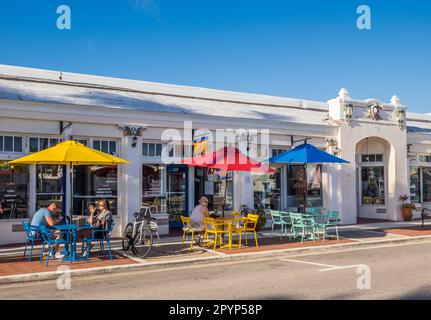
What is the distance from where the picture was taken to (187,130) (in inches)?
610

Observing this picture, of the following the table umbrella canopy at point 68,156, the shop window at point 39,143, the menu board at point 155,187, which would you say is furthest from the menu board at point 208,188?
the table umbrella canopy at point 68,156

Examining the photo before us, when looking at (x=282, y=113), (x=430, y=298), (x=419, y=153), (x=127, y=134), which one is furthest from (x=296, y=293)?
(x=419, y=153)

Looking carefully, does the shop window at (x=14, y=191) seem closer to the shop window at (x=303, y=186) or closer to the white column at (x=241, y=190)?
the white column at (x=241, y=190)

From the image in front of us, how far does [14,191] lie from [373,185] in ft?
48.3

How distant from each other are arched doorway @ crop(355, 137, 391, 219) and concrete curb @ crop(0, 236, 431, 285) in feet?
19.5

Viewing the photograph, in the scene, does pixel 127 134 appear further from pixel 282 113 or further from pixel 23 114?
pixel 282 113

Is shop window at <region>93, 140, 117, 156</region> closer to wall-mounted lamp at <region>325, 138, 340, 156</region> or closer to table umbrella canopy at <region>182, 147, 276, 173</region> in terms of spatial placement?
table umbrella canopy at <region>182, 147, 276, 173</region>

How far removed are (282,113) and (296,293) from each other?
1318 centimetres

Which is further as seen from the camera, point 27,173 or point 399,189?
point 399,189

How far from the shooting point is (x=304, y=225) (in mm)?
13750

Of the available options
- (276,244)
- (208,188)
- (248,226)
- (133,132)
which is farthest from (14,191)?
(276,244)

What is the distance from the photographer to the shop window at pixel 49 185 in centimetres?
1334
